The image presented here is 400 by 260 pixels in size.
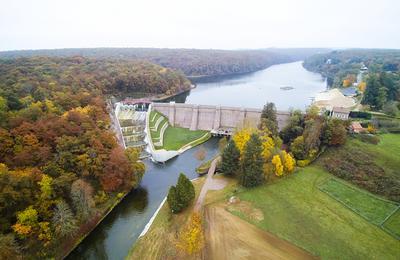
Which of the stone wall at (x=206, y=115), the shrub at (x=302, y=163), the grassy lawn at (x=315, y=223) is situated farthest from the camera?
the stone wall at (x=206, y=115)

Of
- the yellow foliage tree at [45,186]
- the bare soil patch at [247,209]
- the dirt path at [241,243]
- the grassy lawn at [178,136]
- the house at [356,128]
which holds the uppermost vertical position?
the yellow foliage tree at [45,186]

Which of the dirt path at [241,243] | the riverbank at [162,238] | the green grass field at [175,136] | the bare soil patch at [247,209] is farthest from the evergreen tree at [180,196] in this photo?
the green grass field at [175,136]

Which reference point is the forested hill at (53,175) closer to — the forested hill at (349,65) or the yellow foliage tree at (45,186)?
the yellow foliage tree at (45,186)

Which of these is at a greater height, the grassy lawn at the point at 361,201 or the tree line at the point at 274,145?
the tree line at the point at 274,145

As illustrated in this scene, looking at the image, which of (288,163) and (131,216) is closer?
(131,216)

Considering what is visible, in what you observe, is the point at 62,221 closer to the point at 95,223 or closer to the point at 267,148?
the point at 95,223

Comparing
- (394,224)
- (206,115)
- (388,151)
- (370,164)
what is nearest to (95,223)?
(394,224)

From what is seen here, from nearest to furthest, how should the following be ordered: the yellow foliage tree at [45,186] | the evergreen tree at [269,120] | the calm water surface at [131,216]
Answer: the yellow foliage tree at [45,186] < the calm water surface at [131,216] < the evergreen tree at [269,120]

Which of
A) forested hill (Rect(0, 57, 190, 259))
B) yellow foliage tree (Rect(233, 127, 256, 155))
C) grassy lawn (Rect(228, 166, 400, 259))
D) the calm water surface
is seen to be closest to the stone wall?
the calm water surface
